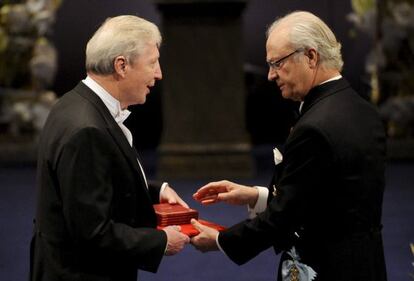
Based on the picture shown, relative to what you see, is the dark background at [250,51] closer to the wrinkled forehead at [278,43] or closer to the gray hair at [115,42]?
the wrinkled forehead at [278,43]

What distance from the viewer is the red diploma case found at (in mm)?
3398

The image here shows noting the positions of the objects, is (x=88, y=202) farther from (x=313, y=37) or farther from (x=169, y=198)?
(x=313, y=37)

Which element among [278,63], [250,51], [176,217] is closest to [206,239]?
[176,217]

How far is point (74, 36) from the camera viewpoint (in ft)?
32.4

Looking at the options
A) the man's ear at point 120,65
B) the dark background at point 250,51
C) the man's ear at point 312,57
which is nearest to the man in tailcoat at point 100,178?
the man's ear at point 120,65

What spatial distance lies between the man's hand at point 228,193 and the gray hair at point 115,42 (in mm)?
742

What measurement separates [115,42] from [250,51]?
269 inches

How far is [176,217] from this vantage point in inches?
136

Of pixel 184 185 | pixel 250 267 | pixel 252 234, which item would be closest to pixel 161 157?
pixel 184 185

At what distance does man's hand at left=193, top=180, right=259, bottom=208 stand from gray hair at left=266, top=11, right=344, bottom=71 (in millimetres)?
695

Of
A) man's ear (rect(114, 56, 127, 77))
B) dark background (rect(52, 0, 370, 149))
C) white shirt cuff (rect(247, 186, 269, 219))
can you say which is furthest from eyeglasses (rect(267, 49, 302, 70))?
dark background (rect(52, 0, 370, 149))

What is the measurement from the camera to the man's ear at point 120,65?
121 inches

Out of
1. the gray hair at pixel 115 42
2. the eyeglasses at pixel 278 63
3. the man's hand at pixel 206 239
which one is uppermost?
the gray hair at pixel 115 42

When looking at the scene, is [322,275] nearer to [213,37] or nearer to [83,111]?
[83,111]
